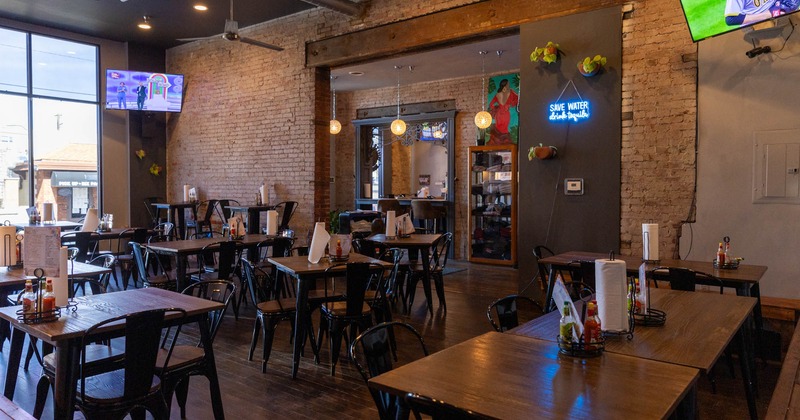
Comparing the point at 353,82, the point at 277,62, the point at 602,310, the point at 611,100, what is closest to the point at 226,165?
the point at 277,62

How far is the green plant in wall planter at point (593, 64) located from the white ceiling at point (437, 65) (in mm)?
2567

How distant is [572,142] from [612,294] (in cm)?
402

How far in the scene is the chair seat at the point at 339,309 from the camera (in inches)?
161

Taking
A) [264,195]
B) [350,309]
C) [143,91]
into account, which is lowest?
[350,309]

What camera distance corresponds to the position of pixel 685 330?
7.89ft

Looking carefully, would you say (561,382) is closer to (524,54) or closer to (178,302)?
(178,302)

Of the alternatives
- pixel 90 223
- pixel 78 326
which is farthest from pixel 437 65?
pixel 78 326

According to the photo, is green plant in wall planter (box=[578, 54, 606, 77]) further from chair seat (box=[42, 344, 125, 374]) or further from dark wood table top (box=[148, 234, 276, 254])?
chair seat (box=[42, 344, 125, 374])

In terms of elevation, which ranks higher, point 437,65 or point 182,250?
point 437,65

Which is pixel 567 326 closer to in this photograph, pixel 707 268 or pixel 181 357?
pixel 181 357

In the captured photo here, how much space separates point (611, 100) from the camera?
574 centimetres

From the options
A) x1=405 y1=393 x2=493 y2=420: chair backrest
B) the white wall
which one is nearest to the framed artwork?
the white wall

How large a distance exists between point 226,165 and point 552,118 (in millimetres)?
6123

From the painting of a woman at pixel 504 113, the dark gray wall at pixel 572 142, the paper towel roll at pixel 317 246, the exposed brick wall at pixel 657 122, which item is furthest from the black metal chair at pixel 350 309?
the painting of a woman at pixel 504 113
